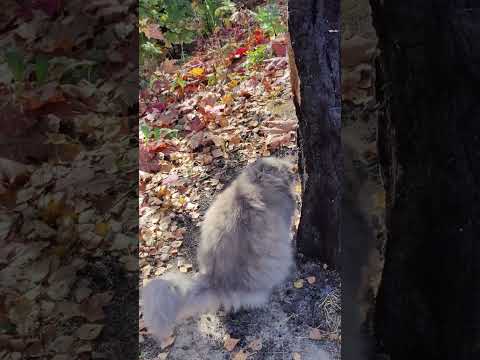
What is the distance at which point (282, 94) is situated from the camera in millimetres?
3471

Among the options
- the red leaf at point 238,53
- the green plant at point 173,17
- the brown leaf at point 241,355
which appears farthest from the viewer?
the red leaf at point 238,53

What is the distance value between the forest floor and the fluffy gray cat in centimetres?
7

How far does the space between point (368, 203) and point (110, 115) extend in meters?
0.77

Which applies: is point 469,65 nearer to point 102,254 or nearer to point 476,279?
point 476,279

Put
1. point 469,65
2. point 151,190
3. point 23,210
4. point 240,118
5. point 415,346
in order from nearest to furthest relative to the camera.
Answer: point 469,65, point 415,346, point 23,210, point 151,190, point 240,118

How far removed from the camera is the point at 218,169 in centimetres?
307

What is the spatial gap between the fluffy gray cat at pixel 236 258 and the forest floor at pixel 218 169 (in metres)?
0.07

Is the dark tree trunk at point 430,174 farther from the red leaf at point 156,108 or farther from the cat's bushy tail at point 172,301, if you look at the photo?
the red leaf at point 156,108

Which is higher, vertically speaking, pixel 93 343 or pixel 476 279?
pixel 476 279

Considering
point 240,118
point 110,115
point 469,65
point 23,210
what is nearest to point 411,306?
point 469,65

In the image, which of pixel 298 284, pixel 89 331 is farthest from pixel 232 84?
pixel 89 331

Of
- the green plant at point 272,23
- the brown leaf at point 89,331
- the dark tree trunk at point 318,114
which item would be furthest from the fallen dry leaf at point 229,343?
the green plant at point 272,23

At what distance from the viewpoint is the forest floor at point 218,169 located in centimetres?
211

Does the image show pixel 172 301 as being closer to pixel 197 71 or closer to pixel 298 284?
pixel 298 284
